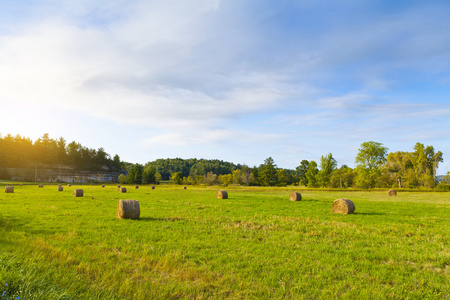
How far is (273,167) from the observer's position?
13088 cm

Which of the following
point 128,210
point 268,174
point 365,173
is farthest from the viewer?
point 268,174

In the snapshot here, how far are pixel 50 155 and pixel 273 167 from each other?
125m

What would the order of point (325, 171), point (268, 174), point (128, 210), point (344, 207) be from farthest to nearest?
point (268, 174), point (325, 171), point (344, 207), point (128, 210)

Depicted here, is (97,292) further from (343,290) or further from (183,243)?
(343,290)

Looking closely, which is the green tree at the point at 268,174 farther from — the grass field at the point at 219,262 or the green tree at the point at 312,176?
the grass field at the point at 219,262

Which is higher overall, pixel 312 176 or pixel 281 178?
pixel 312 176

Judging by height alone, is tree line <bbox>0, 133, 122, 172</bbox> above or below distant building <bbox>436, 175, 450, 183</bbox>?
above

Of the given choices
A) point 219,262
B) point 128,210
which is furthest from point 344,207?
point 128,210

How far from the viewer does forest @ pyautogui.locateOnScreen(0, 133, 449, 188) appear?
297ft

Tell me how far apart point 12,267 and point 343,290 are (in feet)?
25.2

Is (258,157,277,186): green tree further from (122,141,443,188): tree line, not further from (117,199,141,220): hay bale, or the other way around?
(117,199,141,220): hay bale

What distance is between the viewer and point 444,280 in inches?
258

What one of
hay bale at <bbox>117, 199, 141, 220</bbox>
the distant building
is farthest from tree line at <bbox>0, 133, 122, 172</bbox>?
the distant building

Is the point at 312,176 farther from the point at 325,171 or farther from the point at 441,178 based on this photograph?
the point at 441,178
